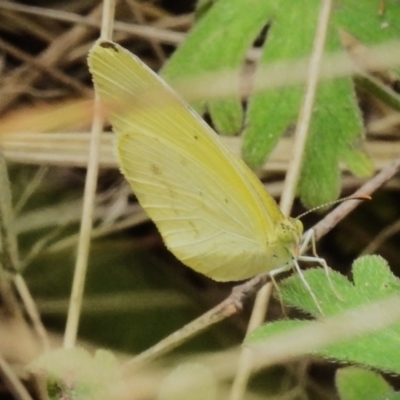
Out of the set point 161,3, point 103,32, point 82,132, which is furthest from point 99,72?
point 161,3

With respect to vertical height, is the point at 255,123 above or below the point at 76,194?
above

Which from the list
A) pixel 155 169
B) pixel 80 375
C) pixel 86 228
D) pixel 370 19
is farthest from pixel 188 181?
pixel 370 19

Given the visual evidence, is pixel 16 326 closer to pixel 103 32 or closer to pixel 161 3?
pixel 103 32

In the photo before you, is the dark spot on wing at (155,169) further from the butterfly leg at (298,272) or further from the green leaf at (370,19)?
→ the green leaf at (370,19)

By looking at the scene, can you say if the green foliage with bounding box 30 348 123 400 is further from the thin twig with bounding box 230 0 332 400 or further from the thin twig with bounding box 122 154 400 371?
the thin twig with bounding box 230 0 332 400

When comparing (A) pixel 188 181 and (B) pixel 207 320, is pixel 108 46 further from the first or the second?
(B) pixel 207 320

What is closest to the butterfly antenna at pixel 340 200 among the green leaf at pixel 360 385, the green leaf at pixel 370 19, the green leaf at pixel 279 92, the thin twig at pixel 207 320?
the thin twig at pixel 207 320
